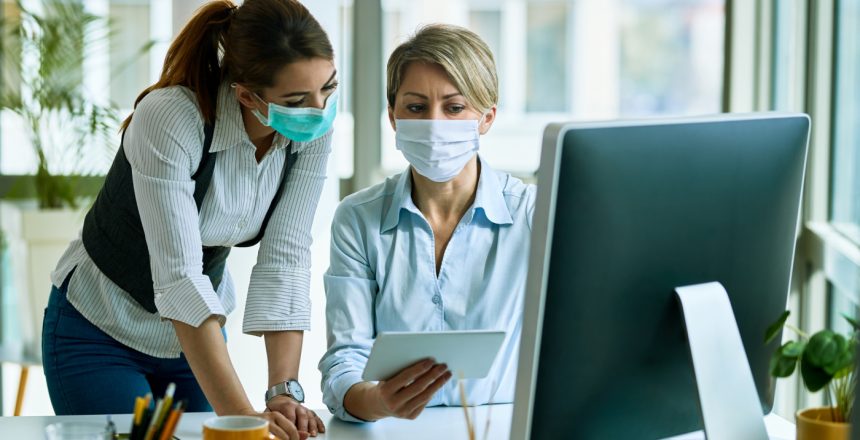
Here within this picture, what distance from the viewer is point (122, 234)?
1.67 metres

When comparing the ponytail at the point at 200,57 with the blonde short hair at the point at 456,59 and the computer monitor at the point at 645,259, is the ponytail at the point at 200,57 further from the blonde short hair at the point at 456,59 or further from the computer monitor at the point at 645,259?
the computer monitor at the point at 645,259

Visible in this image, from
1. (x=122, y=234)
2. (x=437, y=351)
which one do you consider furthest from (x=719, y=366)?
(x=122, y=234)

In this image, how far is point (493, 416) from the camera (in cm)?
151

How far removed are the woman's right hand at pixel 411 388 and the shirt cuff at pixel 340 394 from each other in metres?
0.11

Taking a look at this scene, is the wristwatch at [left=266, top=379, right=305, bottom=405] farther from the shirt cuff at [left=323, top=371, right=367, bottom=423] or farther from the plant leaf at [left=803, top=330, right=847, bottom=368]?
the plant leaf at [left=803, top=330, right=847, bottom=368]

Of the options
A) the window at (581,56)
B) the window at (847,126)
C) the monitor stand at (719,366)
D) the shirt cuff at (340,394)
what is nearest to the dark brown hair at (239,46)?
the shirt cuff at (340,394)

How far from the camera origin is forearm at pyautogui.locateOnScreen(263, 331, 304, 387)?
5.19ft

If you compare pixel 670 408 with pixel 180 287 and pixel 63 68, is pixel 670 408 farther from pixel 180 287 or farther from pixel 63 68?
pixel 63 68

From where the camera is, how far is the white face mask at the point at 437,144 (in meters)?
1.70

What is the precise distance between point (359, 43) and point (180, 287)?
2111mm

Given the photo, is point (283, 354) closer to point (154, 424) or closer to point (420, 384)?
point (420, 384)

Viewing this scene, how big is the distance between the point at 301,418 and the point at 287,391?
0.12 m

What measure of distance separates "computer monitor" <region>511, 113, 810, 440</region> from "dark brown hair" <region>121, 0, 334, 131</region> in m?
0.68

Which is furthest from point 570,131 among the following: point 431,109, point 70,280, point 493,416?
point 70,280
